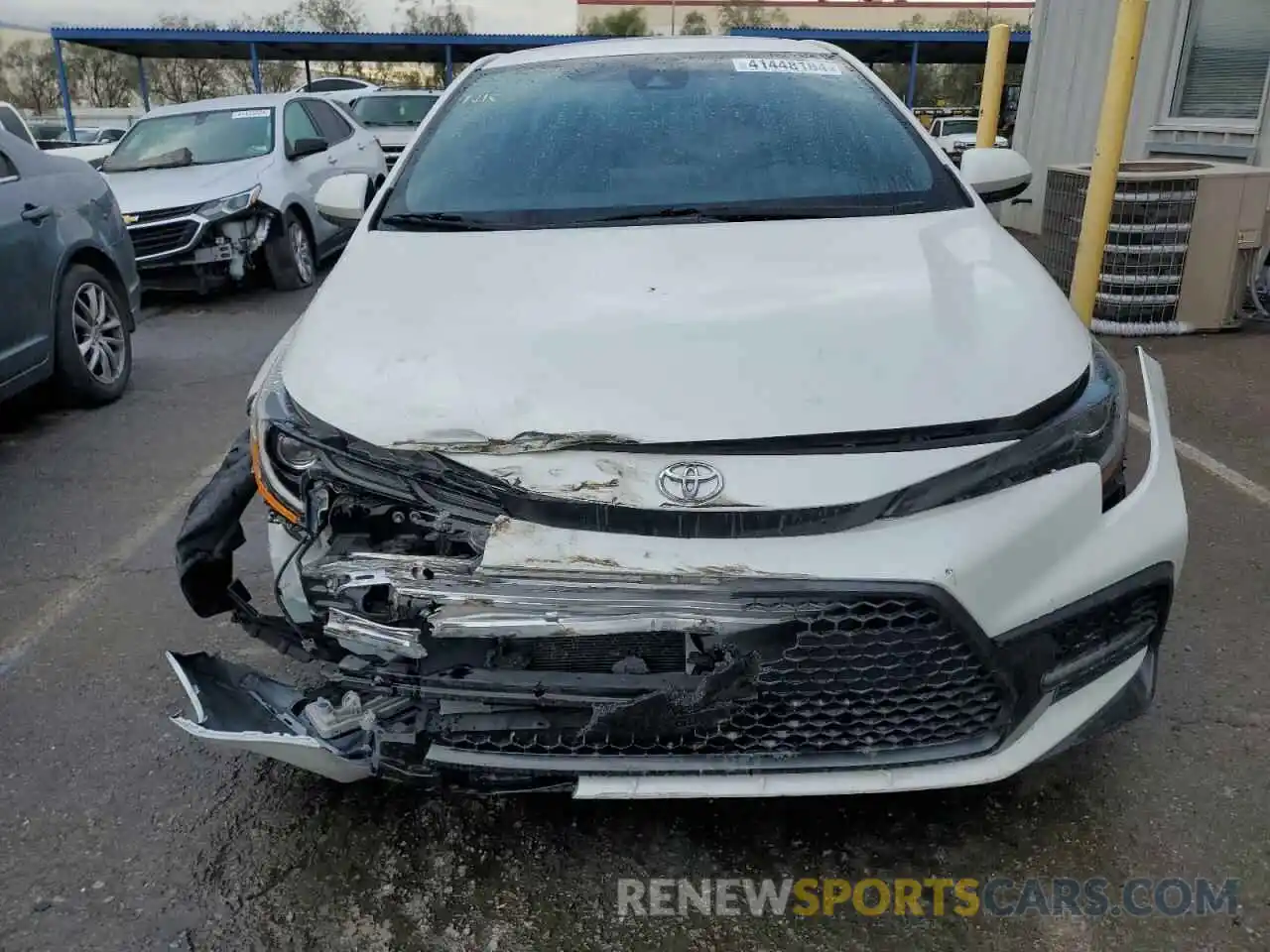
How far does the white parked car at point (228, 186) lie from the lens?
7961 millimetres

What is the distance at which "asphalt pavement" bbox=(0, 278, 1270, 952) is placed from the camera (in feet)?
6.70

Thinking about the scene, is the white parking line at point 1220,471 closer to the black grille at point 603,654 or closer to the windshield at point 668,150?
the windshield at point 668,150

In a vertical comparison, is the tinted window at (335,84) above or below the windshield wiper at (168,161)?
below

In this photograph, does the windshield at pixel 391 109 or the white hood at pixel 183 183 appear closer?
the white hood at pixel 183 183

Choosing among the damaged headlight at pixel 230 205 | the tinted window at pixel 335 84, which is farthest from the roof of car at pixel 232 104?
the tinted window at pixel 335 84

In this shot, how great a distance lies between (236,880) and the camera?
2.19 m

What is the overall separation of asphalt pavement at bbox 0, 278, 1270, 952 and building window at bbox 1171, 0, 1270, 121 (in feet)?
20.0

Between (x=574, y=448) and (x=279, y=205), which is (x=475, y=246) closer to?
(x=574, y=448)

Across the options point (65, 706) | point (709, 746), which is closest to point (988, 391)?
point (709, 746)

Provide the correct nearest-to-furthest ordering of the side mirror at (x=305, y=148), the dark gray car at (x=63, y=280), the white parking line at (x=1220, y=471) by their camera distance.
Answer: the white parking line at (x=1220, y=471)
the dark gray car at (x=63, y=280)
the side mirror at (x=305, y=148)

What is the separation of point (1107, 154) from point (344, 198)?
434 cm

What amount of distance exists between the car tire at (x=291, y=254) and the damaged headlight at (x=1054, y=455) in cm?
772

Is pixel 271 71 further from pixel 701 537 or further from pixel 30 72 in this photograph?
pixel 701 537

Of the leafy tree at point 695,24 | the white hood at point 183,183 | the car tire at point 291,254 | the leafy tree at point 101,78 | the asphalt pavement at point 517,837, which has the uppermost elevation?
the white hood at point 183,183
